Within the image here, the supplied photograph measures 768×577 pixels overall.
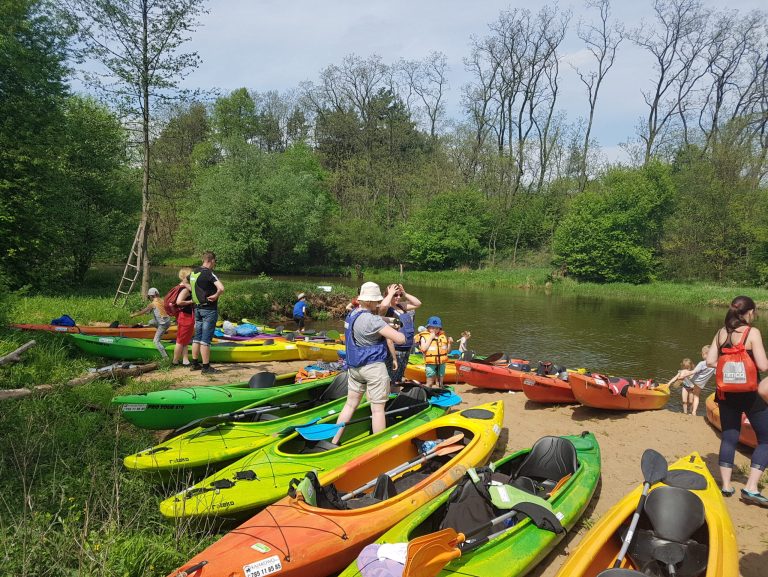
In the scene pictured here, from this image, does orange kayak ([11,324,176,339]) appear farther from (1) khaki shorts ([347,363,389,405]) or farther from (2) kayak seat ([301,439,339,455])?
(1) khaki shorts ([347,363,389,405])

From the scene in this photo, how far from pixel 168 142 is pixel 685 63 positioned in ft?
136

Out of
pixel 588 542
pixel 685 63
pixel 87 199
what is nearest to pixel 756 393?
pixel 588 542

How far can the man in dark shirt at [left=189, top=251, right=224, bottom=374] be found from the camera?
25.5ft

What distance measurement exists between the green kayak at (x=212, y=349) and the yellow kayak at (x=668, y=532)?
7778mm

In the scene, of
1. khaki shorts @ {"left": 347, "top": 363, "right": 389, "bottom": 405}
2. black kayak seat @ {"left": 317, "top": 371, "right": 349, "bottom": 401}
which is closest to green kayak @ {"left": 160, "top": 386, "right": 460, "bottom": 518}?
khaki shorts @ {"left": 347, "top": 363, "right": 389, "bottom": 405}

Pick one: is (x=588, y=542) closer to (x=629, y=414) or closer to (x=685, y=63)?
(x=629, y=414)

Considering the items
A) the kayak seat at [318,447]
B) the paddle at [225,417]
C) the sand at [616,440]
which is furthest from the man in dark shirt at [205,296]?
the kayak seat at [318,447]

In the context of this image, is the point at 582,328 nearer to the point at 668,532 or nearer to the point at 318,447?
the point at 318,447

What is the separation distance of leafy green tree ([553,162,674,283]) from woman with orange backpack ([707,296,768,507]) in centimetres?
3046

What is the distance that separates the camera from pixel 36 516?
335cm

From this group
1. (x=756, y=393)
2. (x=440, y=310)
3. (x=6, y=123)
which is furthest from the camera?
(x=440, y=310)

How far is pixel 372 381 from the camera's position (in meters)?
5.04

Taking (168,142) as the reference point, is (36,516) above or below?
below

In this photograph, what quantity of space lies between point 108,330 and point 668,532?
9704 mm
